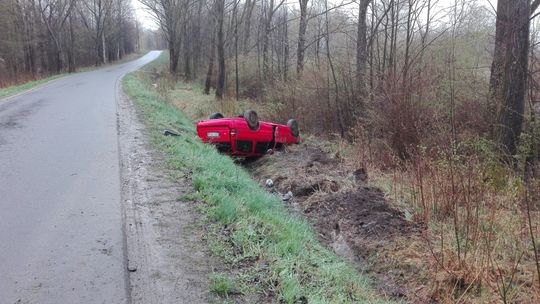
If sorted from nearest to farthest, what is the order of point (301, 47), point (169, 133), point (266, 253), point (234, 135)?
point (266, 253)
point (169, 133)
point (234, 135)
point (301, 47)

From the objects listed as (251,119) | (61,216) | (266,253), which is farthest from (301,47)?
(266,253)

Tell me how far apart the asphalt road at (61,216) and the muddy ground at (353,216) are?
2.96m

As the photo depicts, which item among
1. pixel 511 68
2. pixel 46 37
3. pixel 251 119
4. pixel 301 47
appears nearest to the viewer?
pixel 511 68

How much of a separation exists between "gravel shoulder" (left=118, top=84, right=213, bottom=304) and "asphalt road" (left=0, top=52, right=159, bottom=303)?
126 millimetres

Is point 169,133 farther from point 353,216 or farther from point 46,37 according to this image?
point 46,37

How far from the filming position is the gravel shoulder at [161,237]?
3.52 meters

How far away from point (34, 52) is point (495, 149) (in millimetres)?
47621

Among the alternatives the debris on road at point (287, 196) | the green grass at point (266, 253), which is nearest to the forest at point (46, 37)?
the debris on road at point (287, 196)

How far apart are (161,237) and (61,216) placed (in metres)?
1.34

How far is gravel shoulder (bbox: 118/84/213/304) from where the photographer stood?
3.52 meters

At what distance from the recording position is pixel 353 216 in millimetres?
6934

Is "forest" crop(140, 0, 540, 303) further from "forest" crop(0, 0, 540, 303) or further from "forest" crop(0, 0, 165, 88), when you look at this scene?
"forest" crop(0, 0, 165, 88)

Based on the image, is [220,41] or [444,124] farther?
[220,41]

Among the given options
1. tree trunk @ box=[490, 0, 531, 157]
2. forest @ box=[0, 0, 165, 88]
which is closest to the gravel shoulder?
tree trunk @ box=[490, 0, 531, 157]
